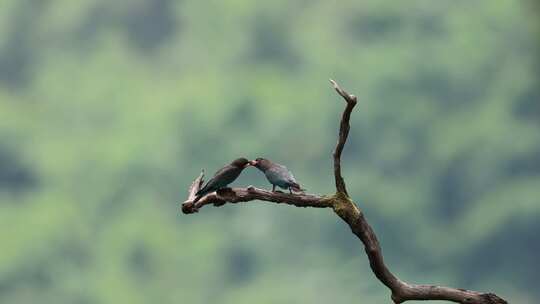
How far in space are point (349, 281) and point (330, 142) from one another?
4.95 metres

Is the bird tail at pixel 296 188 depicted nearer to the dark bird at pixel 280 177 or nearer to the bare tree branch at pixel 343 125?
the dark bird at pixel 280 177

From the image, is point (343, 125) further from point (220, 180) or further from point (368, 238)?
point (220, 180)

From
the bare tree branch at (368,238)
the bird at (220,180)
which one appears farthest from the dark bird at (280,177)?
the bird at (220,180)

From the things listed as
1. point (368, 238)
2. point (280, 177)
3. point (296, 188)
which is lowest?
point (368, 238)

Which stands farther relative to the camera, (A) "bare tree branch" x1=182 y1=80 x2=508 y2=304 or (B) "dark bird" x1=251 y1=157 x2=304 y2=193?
(B) "dark bird" x1=251 y1=157 x2=304 y2=193

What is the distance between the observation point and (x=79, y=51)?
3728 centimetres

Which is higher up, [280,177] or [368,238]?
[280,177]

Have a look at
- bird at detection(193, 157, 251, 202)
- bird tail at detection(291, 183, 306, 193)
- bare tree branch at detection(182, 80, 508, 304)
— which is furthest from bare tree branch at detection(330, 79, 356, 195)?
bird at detection(193, 157, 251, 202)

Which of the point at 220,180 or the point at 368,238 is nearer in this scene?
the point at 368,238

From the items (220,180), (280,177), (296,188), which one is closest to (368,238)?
(296,188)

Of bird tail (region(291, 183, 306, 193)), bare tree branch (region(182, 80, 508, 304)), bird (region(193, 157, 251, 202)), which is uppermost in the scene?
bird (region(193, 157, 251, 202))

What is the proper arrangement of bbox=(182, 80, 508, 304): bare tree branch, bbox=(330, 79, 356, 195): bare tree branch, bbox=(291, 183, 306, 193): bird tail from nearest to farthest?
1. bbox=(330, 79, 356, 195): bare tree branch
2. bbox=(182, 80, 508, 304): bare tree branch
3. bbox=(291, 183, 306, 193): bird tail

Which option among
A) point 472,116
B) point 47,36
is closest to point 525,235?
point 472,116

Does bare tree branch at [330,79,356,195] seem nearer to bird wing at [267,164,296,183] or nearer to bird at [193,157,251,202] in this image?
bird wing at [267,164,296,183]
